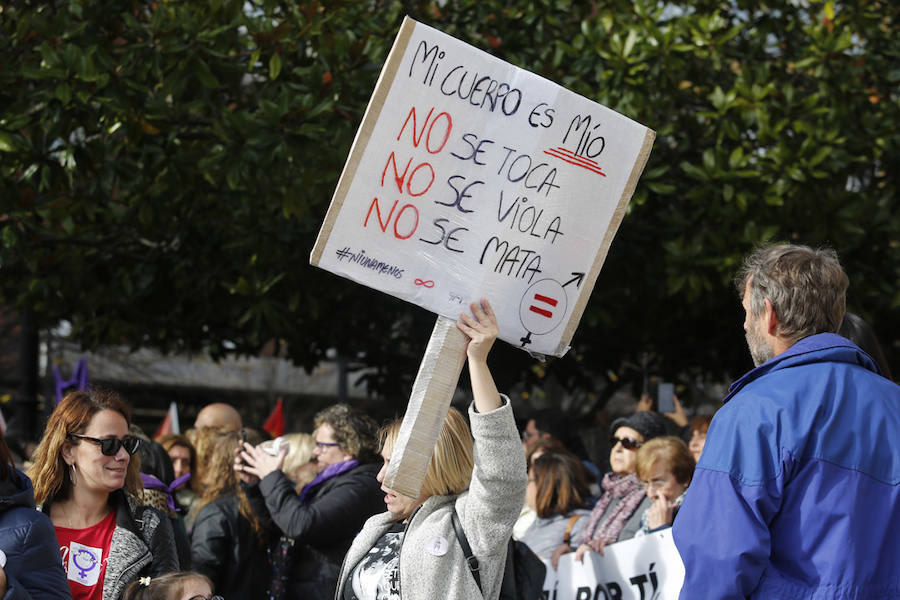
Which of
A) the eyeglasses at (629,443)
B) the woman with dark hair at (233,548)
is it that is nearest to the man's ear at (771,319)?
the woman with dark hair at (233,548)

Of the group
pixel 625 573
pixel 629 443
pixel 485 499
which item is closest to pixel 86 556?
pixel 485 499

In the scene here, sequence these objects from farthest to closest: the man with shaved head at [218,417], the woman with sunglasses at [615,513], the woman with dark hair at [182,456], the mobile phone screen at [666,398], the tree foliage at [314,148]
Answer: the mobile phone screen at [666,398]
the tree foliage at [314,148]
the man with shaved head at [218,417]
the woman with dark hair at [182,456]
the woman with sunglasses at [615,513]

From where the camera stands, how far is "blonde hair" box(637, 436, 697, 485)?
485cm

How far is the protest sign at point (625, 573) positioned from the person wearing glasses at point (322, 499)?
95cm

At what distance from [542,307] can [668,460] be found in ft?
6.48

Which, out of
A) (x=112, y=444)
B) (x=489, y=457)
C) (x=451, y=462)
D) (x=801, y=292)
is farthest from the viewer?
(x=112, y=444)

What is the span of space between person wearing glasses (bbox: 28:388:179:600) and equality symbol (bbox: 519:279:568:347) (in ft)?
4.75

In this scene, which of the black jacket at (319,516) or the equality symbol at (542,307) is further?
the black jacket at (319,516)

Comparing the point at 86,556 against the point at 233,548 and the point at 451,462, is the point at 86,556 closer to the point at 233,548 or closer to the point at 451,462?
the point at 451,462

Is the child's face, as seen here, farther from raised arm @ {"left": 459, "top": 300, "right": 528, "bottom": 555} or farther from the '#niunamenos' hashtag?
the '#niunamenos' hashtag

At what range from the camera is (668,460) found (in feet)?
15.9

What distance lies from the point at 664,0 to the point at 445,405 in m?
6.42

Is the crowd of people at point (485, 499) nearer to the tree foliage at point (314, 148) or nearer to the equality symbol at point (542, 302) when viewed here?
the equality symbol at point (542, 302)

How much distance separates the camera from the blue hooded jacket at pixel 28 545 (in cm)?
278
